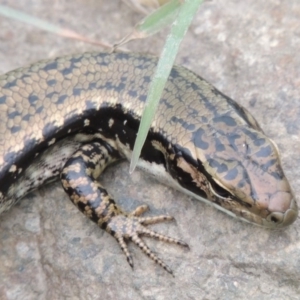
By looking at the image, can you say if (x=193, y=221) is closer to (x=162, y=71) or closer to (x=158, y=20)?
(x=162, y=71)

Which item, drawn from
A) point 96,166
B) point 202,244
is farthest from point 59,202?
point 202,244

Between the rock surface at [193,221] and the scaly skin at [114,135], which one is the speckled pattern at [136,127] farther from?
the rock surface at [193,221]

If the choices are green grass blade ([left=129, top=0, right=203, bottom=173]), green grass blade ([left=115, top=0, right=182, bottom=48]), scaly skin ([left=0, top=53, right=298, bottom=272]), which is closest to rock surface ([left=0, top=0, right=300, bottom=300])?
scaly skin ([left=0, top=53, right=298, bottom=272])

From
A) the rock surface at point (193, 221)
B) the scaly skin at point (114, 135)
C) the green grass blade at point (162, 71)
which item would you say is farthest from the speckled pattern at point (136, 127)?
the green grass blade at point (162, 71)

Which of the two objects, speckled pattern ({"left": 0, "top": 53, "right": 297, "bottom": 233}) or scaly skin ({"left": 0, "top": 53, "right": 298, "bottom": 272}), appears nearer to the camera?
speckled pattern ({"left": 0, "top": 53, "right": 297, "bottom": 233})

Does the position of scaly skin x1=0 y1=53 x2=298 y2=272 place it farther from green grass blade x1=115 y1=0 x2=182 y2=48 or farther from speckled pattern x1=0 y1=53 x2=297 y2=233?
green grass blade x1=115 y1=0 x2=182 y2=48

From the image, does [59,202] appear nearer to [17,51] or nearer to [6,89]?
[6,89]

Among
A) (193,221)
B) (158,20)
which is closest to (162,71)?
(158,20)

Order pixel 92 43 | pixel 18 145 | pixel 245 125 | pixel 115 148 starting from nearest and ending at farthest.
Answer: pixel 245 125 < pixel 18 145 < pixel 115 148 < pixel 92 43
